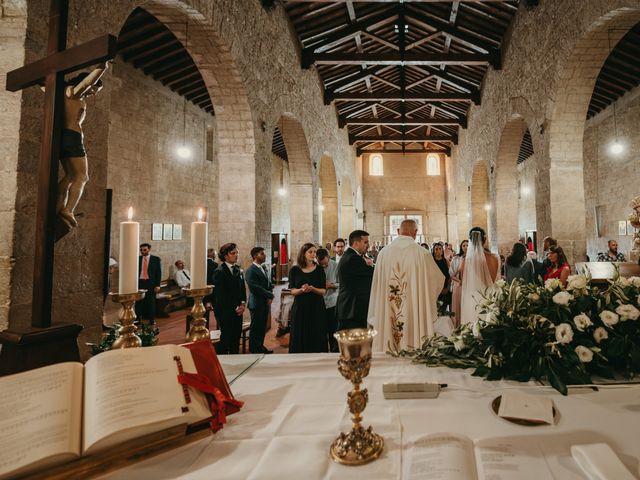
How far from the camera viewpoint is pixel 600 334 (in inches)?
53.2

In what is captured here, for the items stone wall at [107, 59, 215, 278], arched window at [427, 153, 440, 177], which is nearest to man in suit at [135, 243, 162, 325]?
stone wall at [107, 59, 215, 278]

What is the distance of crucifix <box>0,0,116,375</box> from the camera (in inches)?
44.7

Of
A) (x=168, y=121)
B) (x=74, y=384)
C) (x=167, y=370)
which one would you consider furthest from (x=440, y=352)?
(x=168, y=121)

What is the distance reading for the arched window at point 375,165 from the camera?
68.7 ft

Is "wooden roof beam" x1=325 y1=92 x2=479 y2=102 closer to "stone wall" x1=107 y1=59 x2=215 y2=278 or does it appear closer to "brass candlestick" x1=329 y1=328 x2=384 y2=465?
"stone wall" x1=107 y1=59 x2=215 y2=278

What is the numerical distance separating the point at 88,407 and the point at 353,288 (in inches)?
115

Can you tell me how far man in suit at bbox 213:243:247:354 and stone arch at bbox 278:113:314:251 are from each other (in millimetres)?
5005

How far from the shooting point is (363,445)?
0.92 m

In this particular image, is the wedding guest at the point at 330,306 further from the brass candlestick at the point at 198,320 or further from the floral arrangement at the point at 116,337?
the brass candlestick at the point at 198,320

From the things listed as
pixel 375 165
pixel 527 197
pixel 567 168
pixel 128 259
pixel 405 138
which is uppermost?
pixel 405 138

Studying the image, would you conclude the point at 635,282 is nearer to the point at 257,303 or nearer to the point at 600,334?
the point at 600,334

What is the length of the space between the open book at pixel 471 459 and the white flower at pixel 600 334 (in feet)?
2.18

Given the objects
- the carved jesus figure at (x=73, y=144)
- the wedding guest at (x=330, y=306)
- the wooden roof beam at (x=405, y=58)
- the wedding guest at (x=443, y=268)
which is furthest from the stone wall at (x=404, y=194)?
the carved jesus figure at (x=73, y=144)

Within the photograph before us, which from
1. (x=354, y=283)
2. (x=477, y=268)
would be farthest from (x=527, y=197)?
(x=354, y=283)
